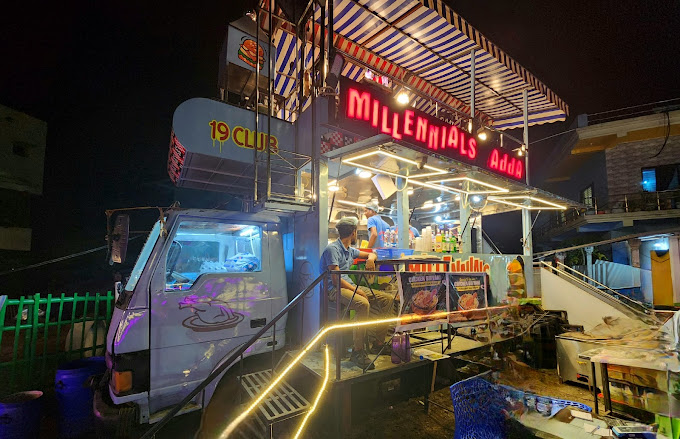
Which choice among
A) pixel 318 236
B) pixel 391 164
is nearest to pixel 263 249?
pixel 318 236

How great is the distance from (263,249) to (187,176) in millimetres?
2332

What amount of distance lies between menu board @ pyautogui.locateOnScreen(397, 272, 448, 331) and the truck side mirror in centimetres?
360

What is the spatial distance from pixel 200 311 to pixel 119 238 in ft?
4.90

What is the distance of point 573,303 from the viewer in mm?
6812

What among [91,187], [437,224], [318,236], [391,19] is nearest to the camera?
[318,236]

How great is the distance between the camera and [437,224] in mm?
10906

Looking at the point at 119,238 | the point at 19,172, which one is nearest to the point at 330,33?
the point at 119,238

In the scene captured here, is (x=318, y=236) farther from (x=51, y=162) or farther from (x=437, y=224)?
(x=51, y=162)

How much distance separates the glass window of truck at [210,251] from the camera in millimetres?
4266

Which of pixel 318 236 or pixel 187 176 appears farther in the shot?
pixel 187 176

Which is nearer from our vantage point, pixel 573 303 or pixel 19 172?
pixel 573 303

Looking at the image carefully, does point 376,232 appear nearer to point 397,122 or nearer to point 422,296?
point 397,122

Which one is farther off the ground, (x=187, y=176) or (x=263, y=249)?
(x=187, y=176)

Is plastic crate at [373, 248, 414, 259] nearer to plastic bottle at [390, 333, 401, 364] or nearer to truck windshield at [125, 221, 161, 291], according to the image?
plastic bottle at [390, 333, 401, 364]
